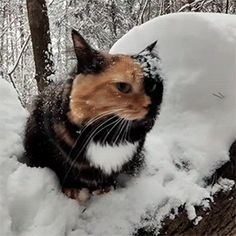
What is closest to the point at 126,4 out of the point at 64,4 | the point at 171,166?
the point at 64,4

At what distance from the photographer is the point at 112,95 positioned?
5.83 ft

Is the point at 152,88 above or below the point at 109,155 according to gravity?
above

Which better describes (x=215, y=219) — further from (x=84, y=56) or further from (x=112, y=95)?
(x=84, y=56)

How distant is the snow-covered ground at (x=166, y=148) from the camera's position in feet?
6.05

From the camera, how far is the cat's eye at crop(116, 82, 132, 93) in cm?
178

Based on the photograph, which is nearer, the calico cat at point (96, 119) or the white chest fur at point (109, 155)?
the calico cat at point (96, 119)

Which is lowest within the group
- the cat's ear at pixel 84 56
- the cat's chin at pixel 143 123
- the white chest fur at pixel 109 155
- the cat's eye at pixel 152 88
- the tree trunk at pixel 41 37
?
the tree trunk at pixel 41 37

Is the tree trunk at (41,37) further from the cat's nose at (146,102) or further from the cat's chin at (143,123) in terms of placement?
the cat's nose at (146,102)

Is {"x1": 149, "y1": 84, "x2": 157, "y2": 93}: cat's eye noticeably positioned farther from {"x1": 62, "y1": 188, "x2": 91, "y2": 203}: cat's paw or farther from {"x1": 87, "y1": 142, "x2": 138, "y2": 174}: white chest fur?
{"x1": 62, "y1": 188, "x2": 91, "y2": 203}: cat's paw

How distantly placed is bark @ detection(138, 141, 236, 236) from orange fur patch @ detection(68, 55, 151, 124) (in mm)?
522

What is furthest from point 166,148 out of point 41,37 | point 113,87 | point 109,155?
point 41,37

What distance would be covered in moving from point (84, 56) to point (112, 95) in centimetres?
23

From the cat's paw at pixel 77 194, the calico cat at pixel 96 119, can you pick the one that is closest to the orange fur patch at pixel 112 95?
the calico cat at pixel 96 119

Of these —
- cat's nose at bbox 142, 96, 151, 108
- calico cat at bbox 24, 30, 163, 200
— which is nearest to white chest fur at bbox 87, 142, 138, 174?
calico cat at bbox 24, 30, 163, 200
